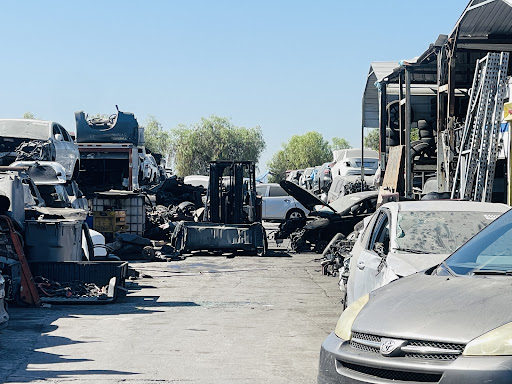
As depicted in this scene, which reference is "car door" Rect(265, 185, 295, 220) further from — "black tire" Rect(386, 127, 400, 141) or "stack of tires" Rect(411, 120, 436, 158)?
"stack of tires" Rect(411, 120, 436, 158)

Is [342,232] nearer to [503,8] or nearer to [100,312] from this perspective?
[503,8]

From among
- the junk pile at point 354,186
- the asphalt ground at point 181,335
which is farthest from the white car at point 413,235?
the junk pile at point 354,186

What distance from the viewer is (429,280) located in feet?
17.9

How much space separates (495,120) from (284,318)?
27.4ft

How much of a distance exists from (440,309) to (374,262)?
11.4 feet

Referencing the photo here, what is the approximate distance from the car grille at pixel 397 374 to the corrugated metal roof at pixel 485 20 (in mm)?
16642

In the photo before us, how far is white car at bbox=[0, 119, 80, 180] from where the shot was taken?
2109cm

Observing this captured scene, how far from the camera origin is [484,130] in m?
17.4

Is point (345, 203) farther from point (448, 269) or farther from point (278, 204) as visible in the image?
point (448, 269)

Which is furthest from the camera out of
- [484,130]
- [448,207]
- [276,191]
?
[276,191]

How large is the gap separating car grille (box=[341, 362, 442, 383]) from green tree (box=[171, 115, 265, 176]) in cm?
9779

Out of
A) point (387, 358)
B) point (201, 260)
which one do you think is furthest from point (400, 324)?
point (201, 260)

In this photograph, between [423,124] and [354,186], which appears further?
[354,186]

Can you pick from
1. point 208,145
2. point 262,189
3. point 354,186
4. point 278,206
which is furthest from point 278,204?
point 208,145
